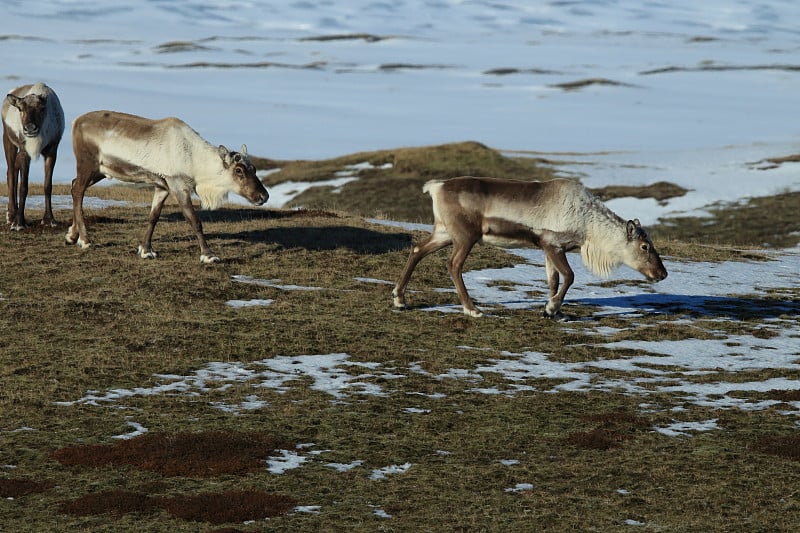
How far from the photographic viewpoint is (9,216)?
29.6 meters

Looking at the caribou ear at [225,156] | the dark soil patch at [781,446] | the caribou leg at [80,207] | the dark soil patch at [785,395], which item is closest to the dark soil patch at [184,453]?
the dark soil patch at [781,446]

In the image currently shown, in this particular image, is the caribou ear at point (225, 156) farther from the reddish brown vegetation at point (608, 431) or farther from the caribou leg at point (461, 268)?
the reddish brown vegetation at point (608, 431)

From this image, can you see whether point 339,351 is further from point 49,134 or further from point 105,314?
point 49,134

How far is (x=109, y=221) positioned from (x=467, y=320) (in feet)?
47.6

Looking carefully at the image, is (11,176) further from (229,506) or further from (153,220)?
(229,506)

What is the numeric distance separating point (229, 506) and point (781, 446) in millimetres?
7160

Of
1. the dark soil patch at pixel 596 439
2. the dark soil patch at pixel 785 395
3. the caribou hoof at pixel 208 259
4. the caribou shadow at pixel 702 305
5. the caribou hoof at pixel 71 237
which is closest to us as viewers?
the dark soil patch at pixel 596 439

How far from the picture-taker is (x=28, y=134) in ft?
90.1

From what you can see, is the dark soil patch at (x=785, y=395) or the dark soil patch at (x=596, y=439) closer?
the dark soil patch at (x=596, y=439)

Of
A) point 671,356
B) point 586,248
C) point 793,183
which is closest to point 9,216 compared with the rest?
point 586,248

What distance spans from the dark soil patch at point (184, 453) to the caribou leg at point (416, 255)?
8.54 m

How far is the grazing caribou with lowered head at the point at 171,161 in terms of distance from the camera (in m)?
Result: 24.4

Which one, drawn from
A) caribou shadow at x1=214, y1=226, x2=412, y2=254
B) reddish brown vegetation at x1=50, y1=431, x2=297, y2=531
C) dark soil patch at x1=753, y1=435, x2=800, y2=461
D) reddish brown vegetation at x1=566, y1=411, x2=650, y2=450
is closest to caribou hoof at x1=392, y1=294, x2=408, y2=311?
caribou shadow at x1=214, y1=226, x2=412, y2=254

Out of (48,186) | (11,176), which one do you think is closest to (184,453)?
(48,186)
